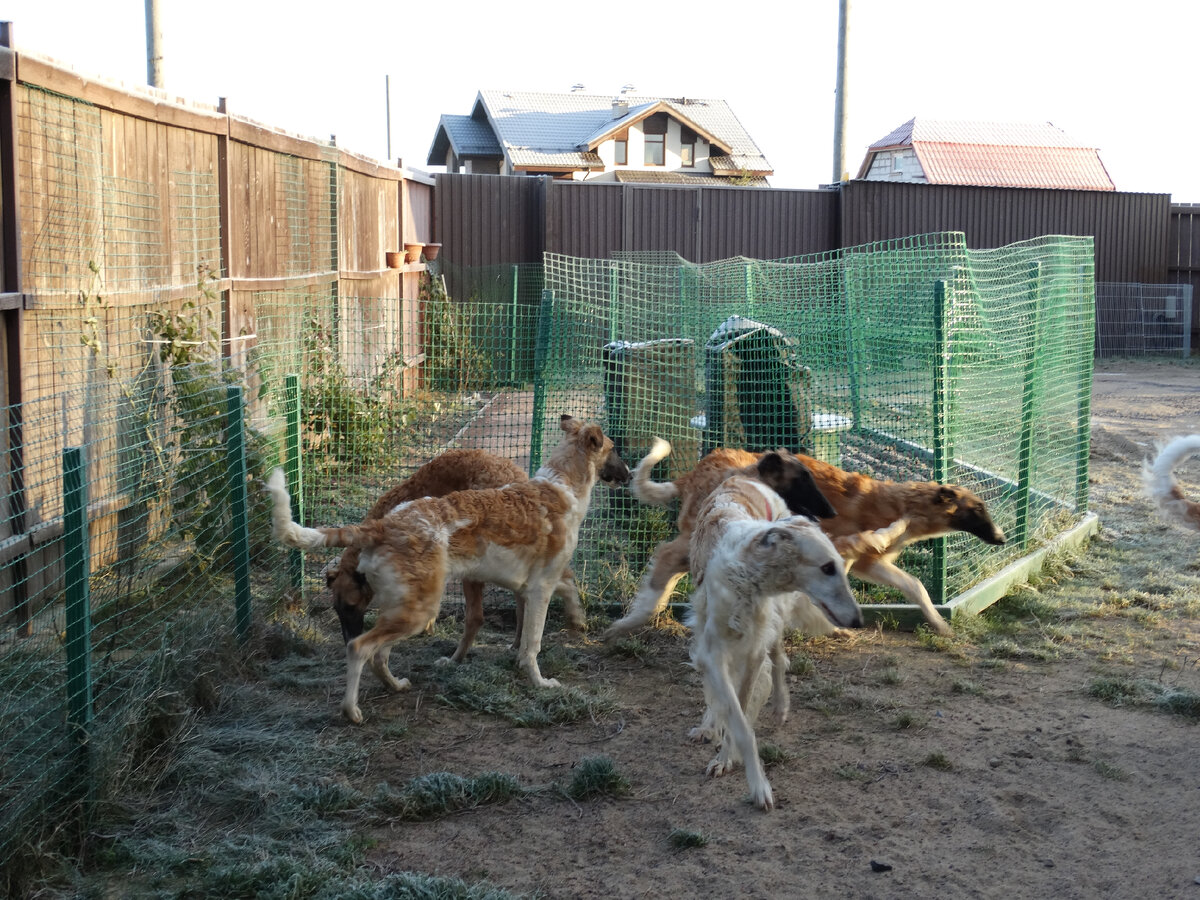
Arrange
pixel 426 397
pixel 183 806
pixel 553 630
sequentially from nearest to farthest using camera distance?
pixel 183 806 → pixel 553 630 → pixel 426 397

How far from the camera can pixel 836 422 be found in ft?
28.2

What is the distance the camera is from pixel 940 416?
6.82m

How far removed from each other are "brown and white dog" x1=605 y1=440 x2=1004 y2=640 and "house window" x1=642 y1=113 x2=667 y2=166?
1418 inches

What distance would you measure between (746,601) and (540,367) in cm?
312

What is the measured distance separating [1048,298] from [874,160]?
3566 cm

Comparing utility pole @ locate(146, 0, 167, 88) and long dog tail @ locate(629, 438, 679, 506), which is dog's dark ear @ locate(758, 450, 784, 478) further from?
utility pole @ locate(146, 0, 167, 88)

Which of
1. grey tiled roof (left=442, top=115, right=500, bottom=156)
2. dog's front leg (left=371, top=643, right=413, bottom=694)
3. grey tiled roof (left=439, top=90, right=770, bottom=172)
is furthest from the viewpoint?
grey tiled roof (left=442, top=115, right=500, bottom=156)

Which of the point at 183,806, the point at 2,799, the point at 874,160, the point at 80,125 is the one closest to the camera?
the point at 2,799

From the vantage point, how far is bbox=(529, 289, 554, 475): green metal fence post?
24.4ft

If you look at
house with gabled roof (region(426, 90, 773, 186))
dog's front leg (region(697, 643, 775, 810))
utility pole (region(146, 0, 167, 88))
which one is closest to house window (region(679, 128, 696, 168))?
house with gabled roof (region(426, 90, 773, 186))

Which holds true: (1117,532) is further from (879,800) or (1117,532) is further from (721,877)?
(721,877)

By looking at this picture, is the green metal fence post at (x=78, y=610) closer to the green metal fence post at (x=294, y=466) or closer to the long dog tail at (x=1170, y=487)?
the green metal fence post at (x=294, y=466)

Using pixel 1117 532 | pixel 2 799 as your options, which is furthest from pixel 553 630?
pixel 1117 532

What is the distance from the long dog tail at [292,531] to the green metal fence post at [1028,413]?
15.9ft
